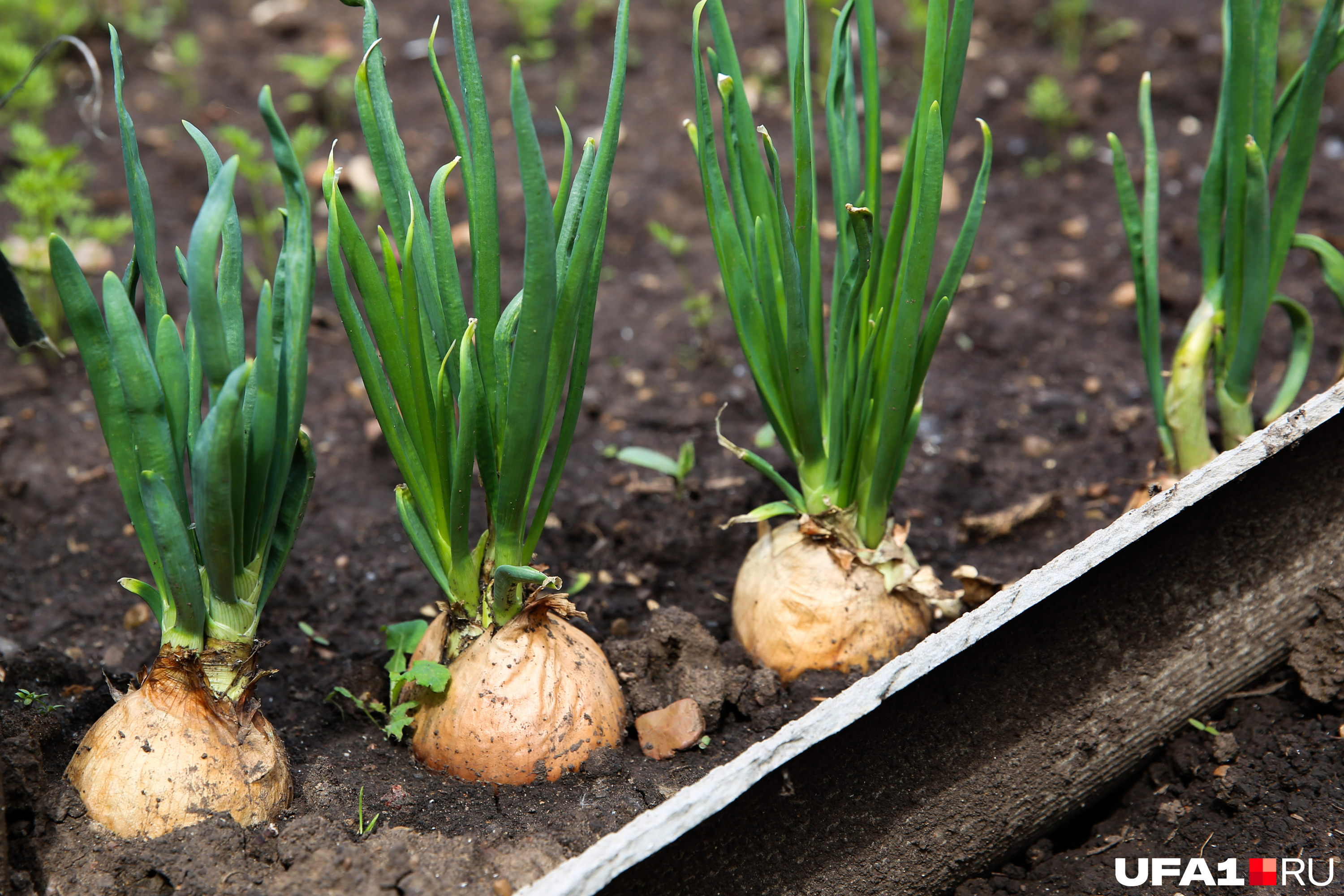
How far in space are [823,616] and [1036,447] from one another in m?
0.84

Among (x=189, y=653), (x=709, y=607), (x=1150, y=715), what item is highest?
(x=189, y=653)

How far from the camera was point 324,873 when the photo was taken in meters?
1.09

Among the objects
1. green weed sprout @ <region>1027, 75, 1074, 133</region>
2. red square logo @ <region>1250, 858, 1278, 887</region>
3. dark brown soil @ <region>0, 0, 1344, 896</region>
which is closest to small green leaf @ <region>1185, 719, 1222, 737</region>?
red square logo @ <region>1250, 858, 1278, 887</region>

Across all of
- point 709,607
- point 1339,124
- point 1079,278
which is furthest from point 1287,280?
point 709,607

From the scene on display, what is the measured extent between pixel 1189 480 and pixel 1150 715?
1.06 ft

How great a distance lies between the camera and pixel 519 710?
49.1 inches

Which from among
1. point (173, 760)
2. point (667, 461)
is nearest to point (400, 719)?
point (173, 760)

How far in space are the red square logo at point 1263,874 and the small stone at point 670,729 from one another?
2.25 feet

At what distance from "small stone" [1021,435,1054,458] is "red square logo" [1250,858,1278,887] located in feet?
2.99

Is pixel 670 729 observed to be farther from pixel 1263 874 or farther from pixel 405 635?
pixel 1263 874

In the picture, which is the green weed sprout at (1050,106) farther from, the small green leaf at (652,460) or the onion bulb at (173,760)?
the onion bulb at (173,760)

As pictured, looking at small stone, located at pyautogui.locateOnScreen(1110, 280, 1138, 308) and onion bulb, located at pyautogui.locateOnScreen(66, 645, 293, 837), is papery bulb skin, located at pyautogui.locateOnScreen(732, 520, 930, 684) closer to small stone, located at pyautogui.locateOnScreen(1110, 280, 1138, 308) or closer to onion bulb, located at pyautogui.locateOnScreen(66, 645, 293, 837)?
onion bulb, located at pyautogui.locateOnScreen(66, 645, 293, 837)

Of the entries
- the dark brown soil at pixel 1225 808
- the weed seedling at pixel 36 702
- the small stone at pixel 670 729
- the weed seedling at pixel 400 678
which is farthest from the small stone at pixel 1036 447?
the weed seedling at pixel 36 702

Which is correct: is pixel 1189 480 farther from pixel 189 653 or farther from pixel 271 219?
pixel 271 219
